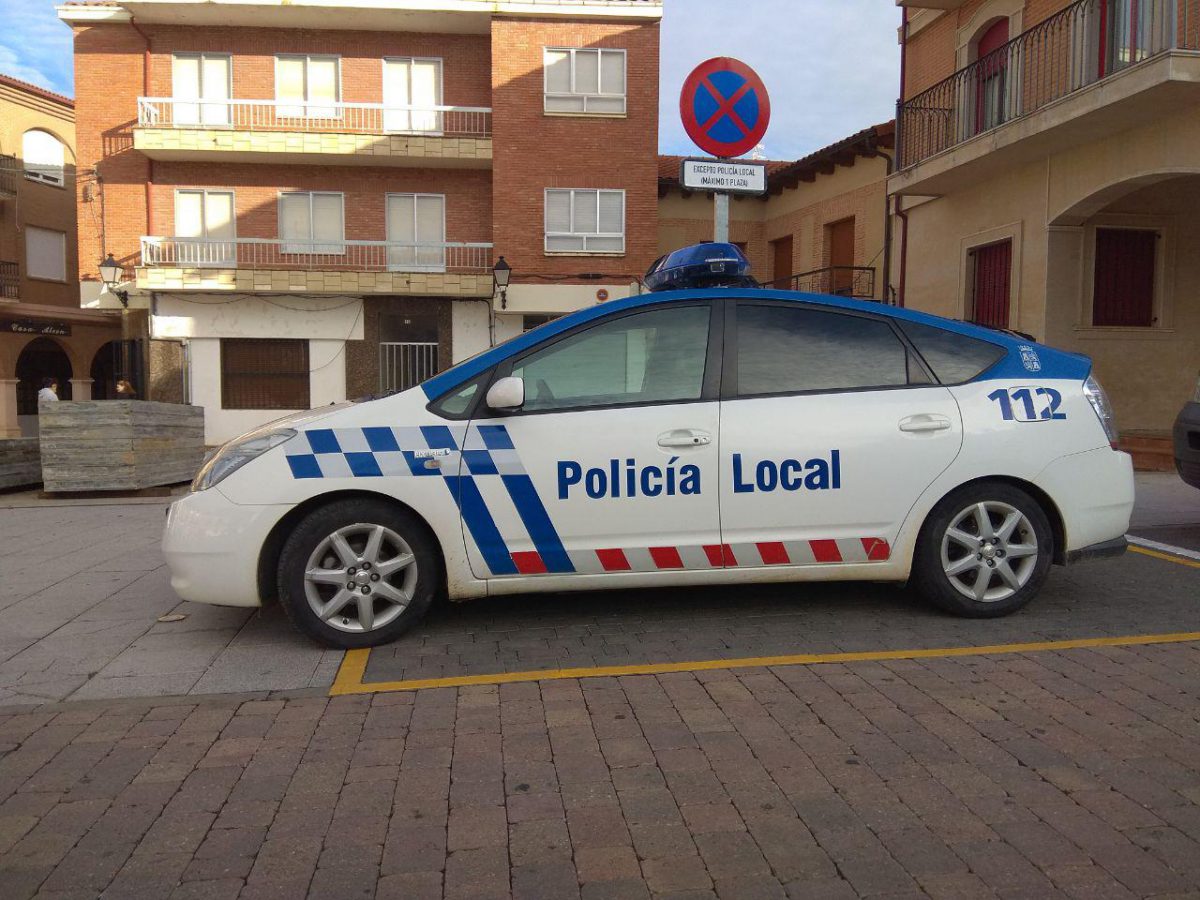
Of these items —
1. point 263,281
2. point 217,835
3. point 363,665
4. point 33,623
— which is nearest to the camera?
point 217,835

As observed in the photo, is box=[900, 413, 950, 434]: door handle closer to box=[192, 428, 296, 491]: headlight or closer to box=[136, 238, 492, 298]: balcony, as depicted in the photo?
box=[192, 428, 296, 491]: headlight

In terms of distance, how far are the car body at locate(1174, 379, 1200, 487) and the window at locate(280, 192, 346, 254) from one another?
1850cm

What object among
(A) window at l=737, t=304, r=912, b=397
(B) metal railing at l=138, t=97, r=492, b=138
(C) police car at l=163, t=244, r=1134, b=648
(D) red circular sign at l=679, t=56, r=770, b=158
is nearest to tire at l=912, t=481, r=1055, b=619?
(C) police car at l=163, t=244, r=1134, b=648

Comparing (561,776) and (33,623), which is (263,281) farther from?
(561,776)

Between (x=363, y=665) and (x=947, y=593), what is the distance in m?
2.77

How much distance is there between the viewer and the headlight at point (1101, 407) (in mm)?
4645

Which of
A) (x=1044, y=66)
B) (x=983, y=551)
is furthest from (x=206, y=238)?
(x=983, y=551)

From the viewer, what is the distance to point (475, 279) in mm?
20953

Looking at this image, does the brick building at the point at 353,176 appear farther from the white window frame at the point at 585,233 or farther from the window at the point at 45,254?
the window at the point at 45,254

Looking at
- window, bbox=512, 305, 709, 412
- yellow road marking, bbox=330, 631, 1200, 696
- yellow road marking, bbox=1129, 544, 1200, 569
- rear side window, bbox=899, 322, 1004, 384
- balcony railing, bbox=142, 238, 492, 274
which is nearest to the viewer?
yellow road marking, bbox=330, 631, 1200, 696

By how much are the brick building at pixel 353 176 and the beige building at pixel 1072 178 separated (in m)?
7.55

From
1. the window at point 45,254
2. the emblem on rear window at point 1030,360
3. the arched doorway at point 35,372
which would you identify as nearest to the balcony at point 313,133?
the window at point 45,254

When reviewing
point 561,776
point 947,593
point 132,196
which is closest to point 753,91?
point 947,593

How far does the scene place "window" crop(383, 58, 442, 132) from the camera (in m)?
21.7
